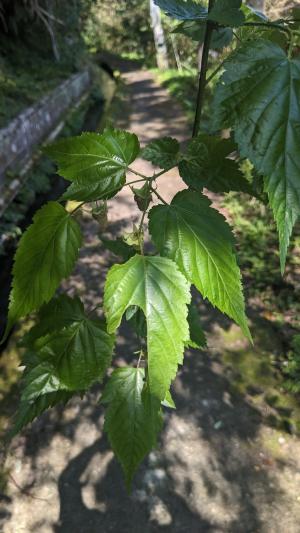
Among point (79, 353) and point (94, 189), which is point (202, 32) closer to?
point (94, 189)

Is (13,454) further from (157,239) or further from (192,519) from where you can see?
(157,239)

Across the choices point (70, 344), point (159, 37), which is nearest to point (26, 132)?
point (70, 344)

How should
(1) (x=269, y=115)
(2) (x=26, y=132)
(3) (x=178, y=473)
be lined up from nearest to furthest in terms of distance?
(1) (x=269, y=115) → (3) (x=178, y=473) → (2) (x=26, y=132)

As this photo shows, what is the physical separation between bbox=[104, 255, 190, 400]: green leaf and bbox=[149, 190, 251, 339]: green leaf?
3 cm

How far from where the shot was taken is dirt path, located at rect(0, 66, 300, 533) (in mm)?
3084

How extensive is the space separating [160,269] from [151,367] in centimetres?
19

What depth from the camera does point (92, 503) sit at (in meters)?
3.22

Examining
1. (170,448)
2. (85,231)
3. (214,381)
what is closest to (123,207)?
(85,231)

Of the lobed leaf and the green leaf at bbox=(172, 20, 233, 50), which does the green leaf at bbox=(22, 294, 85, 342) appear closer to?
the lobed leaf

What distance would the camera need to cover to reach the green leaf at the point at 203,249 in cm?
76

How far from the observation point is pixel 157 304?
2.46ft

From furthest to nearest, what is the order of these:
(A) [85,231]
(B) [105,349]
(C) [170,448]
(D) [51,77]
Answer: (D) [51,77]
(A) [85,231]
(C) [170,448]
(B) [105,349]

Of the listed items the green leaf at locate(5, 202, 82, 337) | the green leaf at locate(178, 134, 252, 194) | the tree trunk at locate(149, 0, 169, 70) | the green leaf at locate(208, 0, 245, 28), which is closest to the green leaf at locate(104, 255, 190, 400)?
the green leaf at locate(5, 202, 82, 337)

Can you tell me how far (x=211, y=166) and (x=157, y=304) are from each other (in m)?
0.35
